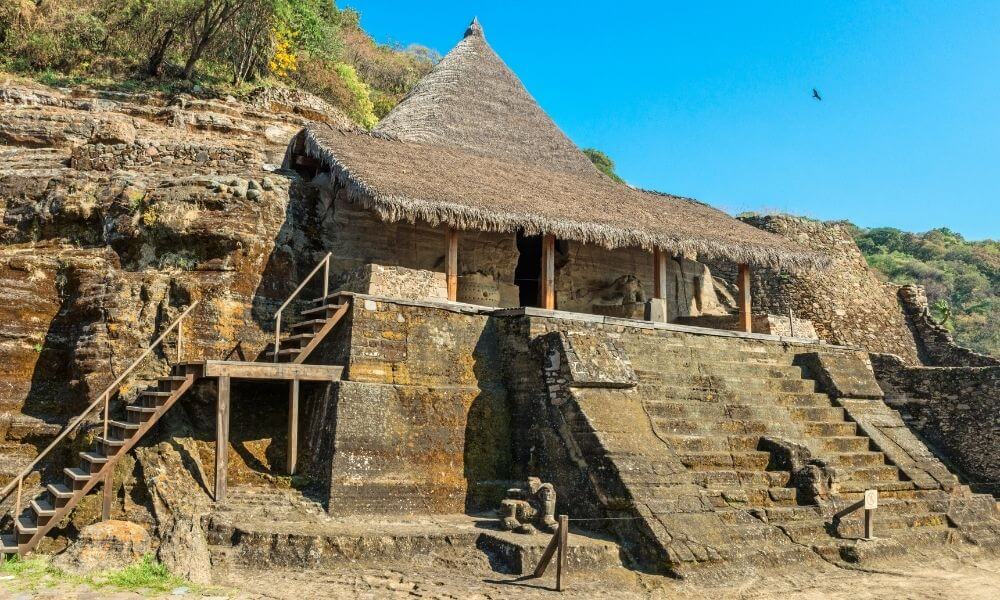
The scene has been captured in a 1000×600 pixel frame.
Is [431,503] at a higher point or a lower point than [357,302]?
lower

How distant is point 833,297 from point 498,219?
13.7m

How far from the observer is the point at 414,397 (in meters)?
9.55

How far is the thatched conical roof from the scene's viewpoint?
435 inches

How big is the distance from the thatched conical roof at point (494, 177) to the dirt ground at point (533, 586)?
15.0 feet

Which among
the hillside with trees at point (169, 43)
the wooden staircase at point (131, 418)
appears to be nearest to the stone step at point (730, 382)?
the wooden staircase at point (131, 418)

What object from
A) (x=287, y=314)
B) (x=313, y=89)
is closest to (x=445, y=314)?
(x=287, y=314)

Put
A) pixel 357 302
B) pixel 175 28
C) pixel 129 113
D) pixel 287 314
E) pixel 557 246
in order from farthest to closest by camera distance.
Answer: pixel 175 28
pixel 129 113
pixel 557 246
pixel 287 314
pixel 357 302

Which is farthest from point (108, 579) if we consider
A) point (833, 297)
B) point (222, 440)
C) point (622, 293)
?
point (833, 297)

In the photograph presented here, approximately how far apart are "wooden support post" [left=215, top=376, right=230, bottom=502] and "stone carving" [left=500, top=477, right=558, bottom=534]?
2.95 meters

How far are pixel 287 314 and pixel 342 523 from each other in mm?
3643

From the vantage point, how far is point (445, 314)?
1034cm

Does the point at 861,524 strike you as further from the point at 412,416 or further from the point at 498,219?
the point at 498,219

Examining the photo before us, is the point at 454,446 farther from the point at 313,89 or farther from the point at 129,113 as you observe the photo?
the point at 313,89

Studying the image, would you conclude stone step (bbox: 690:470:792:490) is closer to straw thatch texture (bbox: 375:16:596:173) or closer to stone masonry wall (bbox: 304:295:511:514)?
stone masonry wall (bbox: 304:295:511:514)
